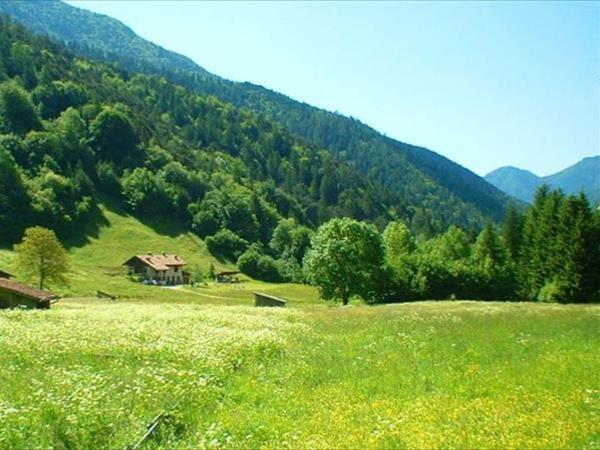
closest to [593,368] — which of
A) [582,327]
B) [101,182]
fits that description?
[582,327]

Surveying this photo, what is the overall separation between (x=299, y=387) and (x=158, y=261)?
129m

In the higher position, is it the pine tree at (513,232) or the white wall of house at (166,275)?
the pine tree at (513,232)

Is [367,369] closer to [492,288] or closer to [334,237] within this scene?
[334,237]

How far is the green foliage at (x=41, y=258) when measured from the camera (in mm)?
74188

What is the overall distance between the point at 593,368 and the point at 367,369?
22.5 feet

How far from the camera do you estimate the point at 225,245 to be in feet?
603

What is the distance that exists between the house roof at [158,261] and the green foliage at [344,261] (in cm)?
7091

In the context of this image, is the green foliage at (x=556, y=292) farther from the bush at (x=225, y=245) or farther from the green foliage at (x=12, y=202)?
the bush at (x=225, y=245)

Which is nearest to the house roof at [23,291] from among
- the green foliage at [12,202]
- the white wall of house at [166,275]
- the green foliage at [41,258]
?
the green foliage at [41,258]

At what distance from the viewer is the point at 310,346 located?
25.4 metres

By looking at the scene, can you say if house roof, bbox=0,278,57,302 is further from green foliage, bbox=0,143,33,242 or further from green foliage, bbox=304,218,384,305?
green foliage, bbox=0,143,33,242

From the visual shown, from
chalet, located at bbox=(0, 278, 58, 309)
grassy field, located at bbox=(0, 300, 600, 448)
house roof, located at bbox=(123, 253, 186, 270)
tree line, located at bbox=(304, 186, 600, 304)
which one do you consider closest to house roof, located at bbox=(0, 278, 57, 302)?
chalet, located at bbox=(0, 278, 58, 309)

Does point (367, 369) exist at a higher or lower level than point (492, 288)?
higher

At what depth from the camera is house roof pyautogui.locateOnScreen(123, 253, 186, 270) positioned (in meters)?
138
